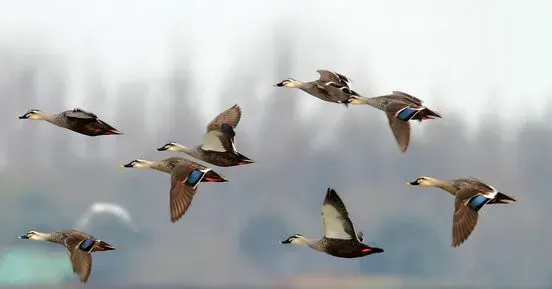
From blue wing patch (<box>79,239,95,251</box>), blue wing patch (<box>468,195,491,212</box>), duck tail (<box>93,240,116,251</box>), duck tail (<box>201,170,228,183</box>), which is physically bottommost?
blue wing patch (<box>79,239,95,251</box>)

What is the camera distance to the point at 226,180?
1630cm

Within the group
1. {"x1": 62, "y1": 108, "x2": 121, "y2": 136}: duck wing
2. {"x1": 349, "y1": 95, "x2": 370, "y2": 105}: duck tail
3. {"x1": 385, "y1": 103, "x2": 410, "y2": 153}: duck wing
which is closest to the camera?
{"x1": 385, "y1": 103, "x2": 410, "y2": 153}: duck wing

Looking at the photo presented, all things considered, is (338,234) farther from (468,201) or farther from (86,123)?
(86,123)

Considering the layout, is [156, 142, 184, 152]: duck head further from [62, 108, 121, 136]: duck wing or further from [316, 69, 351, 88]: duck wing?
[316, 69, 351, 88]: duck wing

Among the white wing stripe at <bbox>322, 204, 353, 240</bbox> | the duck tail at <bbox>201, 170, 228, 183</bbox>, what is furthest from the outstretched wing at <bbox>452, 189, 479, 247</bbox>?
the duck tail at <bbox>201, 170, 228, 183</bbox>

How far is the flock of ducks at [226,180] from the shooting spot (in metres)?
16.1

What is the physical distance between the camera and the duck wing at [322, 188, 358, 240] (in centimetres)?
1583

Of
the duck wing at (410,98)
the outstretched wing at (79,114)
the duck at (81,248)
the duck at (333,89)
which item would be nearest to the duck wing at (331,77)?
the duck at (333,89)

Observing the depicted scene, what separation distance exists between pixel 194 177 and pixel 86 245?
173cm

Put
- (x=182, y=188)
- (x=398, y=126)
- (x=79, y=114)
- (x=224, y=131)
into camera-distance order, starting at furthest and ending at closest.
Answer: (x=79, y=114) → (x=224, y=131) → (x=398, y=126) → (x=182, y=188)

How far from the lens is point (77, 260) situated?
1678 cm

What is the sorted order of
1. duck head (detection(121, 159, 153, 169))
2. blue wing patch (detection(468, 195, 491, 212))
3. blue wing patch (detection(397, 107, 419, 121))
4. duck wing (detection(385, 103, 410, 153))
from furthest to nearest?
duck head (detection(121, 159, 153, 169)) → blue wing patch (detection(397, 107, 419, 121)) → duck wing (detection(385, 103, 410, 153)) → blue wing patch (detection(468, 195, 491, 212))

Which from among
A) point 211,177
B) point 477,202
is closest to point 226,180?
point 211,177

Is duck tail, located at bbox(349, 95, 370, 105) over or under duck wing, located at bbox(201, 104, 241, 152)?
over
